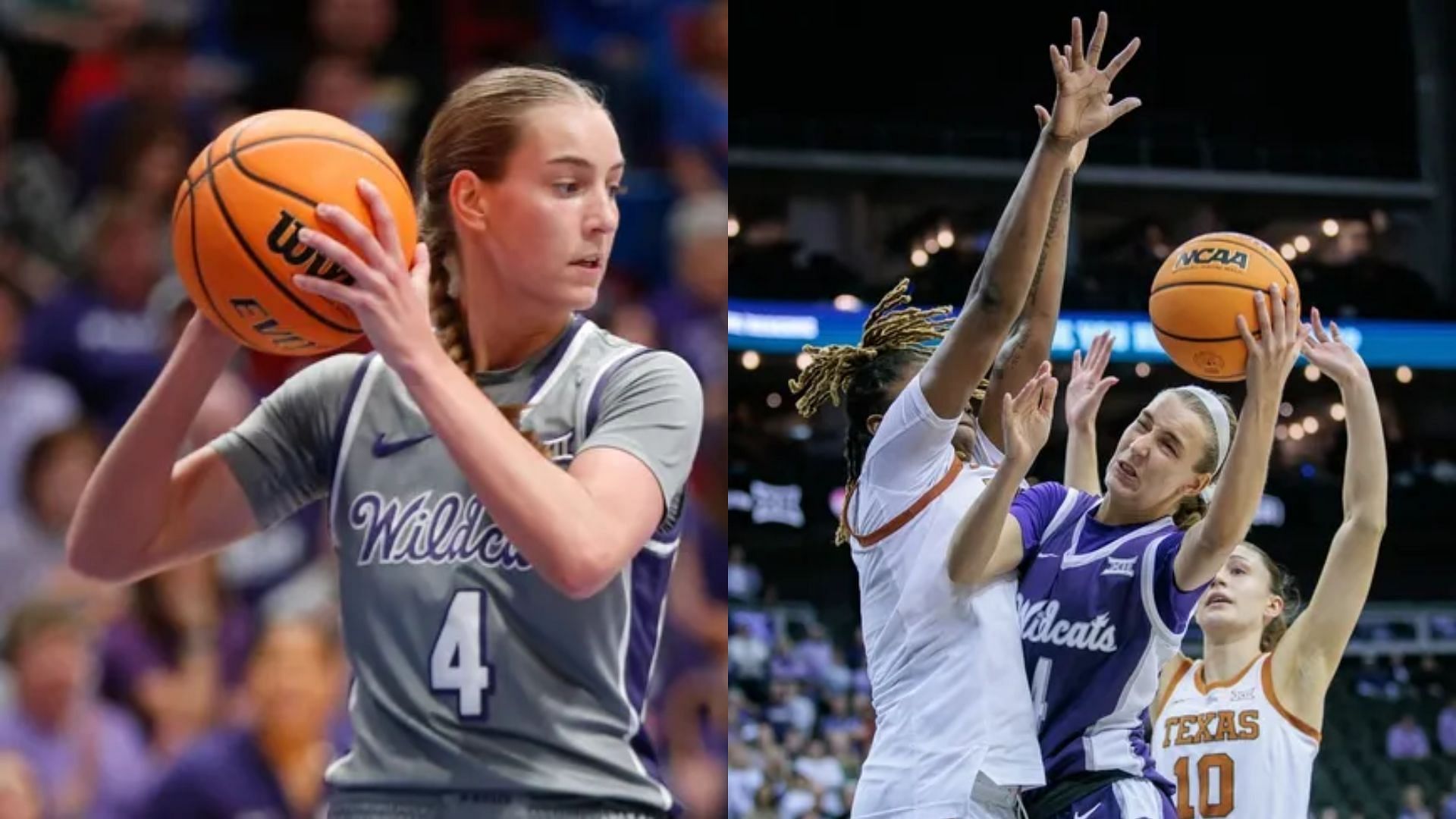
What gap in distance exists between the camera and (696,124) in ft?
20.8

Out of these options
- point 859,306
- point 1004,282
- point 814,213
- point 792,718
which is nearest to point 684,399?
point 1004,282

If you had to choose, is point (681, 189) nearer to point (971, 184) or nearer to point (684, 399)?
point (684, 399)

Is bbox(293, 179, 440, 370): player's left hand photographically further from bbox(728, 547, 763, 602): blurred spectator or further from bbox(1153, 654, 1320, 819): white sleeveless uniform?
bbox(728, 547, 763, 602): blurred spectator

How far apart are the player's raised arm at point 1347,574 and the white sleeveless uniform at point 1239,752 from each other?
0.09m

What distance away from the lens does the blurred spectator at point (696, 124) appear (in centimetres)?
634

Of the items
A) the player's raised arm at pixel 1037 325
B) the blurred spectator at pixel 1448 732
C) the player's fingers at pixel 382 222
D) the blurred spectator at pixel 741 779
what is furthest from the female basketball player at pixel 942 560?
the blurred spectator at pixel 1448 732

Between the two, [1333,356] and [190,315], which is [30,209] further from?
[1333,356]

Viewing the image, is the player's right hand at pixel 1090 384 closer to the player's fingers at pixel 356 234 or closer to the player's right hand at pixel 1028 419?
the player's right hand at pixel 1028 419

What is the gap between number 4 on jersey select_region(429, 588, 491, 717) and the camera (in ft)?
6.31

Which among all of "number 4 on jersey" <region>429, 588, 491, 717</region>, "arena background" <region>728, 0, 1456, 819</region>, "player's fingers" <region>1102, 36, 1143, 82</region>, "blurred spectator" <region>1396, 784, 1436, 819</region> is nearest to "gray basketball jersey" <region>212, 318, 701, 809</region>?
"number 4 on jersey" <region>429, 588, 491, 717</region>

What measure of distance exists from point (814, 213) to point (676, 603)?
17.1 meters

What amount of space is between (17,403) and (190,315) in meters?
0.71

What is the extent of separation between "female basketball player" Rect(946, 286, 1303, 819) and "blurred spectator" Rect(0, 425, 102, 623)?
3.58 m

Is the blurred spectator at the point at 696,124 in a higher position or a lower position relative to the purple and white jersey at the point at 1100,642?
higher
